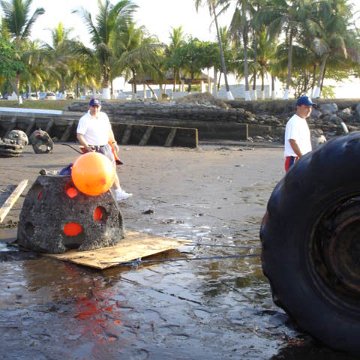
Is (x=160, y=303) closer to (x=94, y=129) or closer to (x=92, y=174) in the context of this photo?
(x=92, y=174)

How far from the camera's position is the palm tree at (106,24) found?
38.1 m

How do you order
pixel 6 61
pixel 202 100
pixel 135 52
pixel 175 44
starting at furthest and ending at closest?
pixel 175 44, pixel 135 52, pixel 202 100, pixel 6 61

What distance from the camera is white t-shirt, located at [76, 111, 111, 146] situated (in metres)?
8.55

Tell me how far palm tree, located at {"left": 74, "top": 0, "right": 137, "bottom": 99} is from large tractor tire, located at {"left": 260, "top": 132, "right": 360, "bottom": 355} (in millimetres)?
36294

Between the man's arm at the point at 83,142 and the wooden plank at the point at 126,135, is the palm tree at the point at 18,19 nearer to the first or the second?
the wooden plank at the point at 126,135

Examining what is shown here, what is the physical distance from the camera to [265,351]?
11.3ft

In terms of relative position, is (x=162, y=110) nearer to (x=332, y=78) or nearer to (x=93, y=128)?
(x=93, y=128)

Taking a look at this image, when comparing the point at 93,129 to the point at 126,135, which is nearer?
the point at 93,129

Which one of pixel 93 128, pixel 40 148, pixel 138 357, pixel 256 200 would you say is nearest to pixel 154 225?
pixel 93 128

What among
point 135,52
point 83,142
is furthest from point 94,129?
point 135,52

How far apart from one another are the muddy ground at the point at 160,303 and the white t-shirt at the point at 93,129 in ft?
4.27

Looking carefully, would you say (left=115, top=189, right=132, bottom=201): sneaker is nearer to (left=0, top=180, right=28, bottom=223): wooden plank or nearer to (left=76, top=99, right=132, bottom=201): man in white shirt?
(left=76, top=99, right=132, bottom=201): man in white shirt

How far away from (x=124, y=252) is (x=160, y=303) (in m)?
1.43

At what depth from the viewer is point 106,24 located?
3809cm
